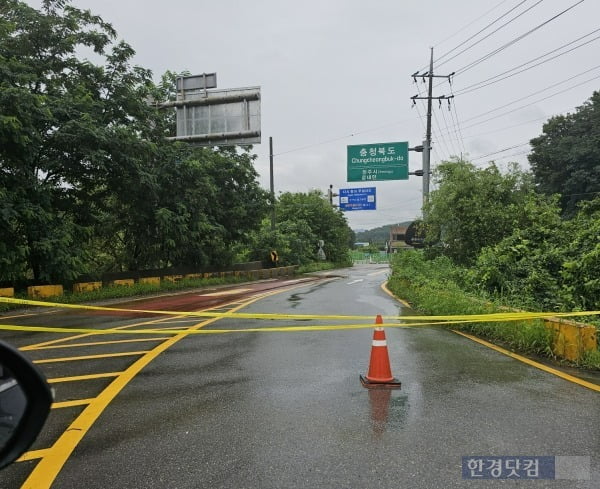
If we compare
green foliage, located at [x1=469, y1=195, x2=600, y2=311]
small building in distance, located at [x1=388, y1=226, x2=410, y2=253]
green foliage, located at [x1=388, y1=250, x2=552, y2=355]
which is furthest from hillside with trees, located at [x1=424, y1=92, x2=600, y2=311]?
small building in distance, located at [x1=388, y1=226, x2=410, y2=253]

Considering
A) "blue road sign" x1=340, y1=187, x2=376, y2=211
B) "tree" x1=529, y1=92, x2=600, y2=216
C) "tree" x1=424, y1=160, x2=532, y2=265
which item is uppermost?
"tree" x1=529, y1=92, x2=600, y2=216

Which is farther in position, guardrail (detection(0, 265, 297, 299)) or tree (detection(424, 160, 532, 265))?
tree (detection(424, 160, 532, 265))

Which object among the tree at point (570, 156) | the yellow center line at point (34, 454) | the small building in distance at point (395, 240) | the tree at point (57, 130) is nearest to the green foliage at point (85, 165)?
the tree at point (57, 130)

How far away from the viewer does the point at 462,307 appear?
30.4ft

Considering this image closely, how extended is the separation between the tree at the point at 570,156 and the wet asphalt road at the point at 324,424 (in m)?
37.9

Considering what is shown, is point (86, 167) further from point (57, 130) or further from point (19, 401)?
point (19, 401)

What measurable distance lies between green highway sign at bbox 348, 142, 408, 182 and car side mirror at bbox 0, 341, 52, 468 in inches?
883

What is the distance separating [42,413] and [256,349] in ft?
17.8

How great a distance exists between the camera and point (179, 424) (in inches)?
159

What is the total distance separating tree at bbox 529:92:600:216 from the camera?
39.2m

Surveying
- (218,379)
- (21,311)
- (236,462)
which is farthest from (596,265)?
(21,311)

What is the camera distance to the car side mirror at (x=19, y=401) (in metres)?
1.70

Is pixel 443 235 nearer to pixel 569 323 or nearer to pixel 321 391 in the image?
pixel 569 323

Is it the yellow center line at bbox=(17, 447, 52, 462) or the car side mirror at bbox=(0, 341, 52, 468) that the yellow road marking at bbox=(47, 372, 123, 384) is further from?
the car side mirror at bbox=(0, 341, 52, 468)
